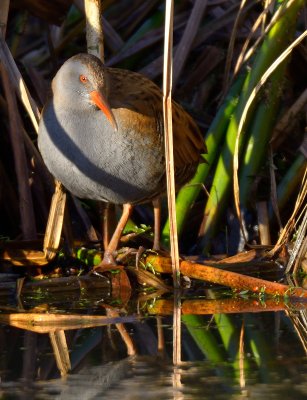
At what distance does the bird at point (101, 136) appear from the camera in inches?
190

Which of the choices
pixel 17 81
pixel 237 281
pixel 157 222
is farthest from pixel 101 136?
pixel 237 281

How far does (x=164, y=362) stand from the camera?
3572 millimetres

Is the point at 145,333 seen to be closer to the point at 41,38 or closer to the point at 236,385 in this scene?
the point at 236,385

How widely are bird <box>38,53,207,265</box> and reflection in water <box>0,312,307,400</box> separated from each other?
2.96ft

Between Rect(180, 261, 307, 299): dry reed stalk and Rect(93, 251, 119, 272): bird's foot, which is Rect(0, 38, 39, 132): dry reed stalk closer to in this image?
Rect(93, 251, 119, 272): bird's foot

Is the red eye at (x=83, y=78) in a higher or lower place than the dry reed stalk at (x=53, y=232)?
higher

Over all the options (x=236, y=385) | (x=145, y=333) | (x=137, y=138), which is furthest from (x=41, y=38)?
(x=236, y=385)

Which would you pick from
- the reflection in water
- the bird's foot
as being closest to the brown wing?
the bird's foot

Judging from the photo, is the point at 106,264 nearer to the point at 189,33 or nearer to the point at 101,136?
the point at 101,136

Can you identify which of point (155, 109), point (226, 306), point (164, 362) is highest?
point (155, 109)

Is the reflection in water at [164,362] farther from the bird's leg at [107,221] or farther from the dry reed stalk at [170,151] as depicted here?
the bird's leg at [107,221]

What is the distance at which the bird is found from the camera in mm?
4832

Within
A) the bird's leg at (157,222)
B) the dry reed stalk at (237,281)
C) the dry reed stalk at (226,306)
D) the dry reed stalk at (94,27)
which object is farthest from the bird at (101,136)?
the dry reed stalk at (226,306)

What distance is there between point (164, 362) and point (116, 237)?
5.61 ft
